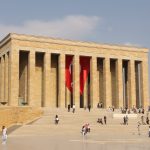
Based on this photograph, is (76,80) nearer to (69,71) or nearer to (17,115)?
(69,71)

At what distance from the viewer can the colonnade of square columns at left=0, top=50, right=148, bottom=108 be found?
155 ft

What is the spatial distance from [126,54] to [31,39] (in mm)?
13662

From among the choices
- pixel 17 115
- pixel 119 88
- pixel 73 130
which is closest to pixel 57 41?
pixel 119 88

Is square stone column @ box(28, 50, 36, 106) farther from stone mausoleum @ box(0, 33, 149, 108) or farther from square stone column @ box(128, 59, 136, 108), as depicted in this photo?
Answer: square stone column @ box(128, 59, 136, 108)

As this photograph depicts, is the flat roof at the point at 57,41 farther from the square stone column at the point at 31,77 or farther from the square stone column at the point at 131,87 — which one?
the square stone column at the point at 131,87

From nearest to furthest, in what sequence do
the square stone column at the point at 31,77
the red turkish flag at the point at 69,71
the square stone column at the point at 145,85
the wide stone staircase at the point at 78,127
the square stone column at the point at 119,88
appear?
the wide stone staircase at the point at 78,127 < the square stone column at the point at 31,77 < the red turkish flag at the point at 69,71 < the square stone column at the point at 119,88 < the square stone column at the point at 145,85

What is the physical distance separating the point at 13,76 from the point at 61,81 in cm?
612

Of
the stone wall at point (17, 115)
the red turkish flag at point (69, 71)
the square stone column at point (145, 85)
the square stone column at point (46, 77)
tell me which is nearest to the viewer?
the stone wall at point (17, 115)

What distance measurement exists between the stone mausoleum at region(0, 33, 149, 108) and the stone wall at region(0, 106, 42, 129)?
7.69 m

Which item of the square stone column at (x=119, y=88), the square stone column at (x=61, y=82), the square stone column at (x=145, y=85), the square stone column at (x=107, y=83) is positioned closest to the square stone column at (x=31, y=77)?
the square stone column at (x=61, y=82)

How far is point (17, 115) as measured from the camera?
37.6m

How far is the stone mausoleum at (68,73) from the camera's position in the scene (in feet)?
158

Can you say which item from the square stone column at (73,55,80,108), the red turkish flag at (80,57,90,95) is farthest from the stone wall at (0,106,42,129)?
the red turkish flag at (80,57,90,95)

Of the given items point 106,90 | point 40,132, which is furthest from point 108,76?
point 40,132
